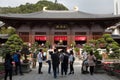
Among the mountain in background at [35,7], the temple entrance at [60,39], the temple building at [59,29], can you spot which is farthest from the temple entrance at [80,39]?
the mountain in background at [35,7]

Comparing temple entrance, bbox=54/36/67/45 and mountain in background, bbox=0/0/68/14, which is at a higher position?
mountain in background, bbox=0/0/68/14

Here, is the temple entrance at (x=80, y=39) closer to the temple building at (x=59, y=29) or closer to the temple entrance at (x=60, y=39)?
the temple building at (x=59, y=29)

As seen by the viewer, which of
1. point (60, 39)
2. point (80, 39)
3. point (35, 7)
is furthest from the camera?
point (35, 7)

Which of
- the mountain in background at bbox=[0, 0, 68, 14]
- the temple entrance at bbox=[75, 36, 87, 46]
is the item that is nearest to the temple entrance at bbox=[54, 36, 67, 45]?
the temple entrance at bbox=[75, 36, 87, 46]

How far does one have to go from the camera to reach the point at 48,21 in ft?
163

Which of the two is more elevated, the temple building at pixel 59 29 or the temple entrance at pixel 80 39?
the temple building at pixel 59 29

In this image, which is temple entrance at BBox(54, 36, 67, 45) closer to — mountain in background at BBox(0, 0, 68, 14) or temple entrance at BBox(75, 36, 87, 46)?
temple entrance at BBox(75, 36, 87, 46)

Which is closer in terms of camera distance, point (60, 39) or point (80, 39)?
point (60, 39)

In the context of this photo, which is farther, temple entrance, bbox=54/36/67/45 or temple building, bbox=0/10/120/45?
temple entrance, bbox=54/36/67/45

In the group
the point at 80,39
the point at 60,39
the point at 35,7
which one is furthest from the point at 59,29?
the point at 35,7

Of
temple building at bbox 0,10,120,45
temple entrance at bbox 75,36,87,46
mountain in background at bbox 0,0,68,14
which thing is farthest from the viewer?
mountain in background at bbox 0,0,68,14

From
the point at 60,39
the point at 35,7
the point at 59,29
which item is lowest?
the point at 60,39

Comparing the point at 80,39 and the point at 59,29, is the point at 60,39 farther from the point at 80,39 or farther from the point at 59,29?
the point at 80,39

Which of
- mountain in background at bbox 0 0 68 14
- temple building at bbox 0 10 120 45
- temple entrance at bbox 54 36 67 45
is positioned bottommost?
temple entrance at bbox 54 36 67 45
